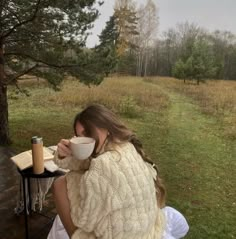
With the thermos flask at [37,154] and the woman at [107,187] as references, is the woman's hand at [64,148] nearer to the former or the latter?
the woman at [107,187]

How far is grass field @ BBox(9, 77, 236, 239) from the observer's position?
13.6 feet

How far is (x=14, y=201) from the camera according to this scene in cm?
336

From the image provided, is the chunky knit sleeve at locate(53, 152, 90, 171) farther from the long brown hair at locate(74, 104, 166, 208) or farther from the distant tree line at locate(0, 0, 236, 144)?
the distant tree line at locate(0, 0, 236, 144)

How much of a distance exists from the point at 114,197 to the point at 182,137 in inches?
260

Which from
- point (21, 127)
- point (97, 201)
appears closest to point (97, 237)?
A: point (97, 201)

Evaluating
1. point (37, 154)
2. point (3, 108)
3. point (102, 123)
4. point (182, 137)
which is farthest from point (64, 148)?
point (182, 137)

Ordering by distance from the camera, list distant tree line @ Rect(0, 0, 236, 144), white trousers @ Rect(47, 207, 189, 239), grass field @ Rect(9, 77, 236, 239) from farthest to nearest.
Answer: distant tree line @ Rect(0, 0, 236, 144) < grass field @ Rect(9, 77, 236, 239) < white trousers @ Rect(47, 207, 189, 239)

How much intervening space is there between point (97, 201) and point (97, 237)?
0.61 ft

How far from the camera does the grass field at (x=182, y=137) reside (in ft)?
13.6

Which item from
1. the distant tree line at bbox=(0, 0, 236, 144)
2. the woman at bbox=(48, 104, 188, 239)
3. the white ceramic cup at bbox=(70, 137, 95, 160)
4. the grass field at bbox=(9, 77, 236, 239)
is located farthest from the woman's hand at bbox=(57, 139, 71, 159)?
the distant tree line at bbox=(0, 0, 236, 144)

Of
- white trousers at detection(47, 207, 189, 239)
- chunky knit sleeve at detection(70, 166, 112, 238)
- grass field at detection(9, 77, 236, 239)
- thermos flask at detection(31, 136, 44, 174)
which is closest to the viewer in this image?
chunky knit sleeve at detection(70, 166, 112, 238)

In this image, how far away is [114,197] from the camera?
4.38 feet

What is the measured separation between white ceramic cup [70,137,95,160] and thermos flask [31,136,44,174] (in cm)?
85

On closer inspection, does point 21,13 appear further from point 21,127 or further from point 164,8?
point 164,8
